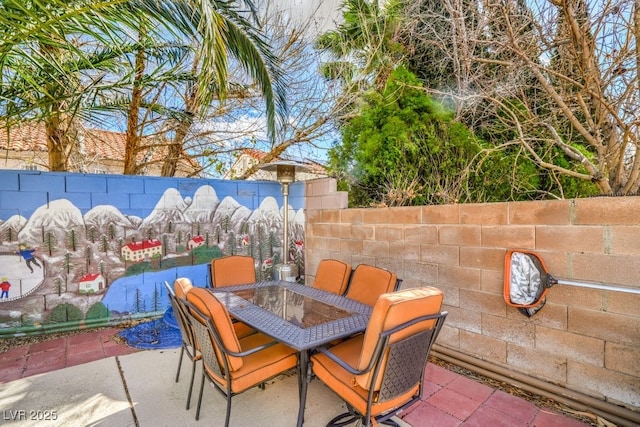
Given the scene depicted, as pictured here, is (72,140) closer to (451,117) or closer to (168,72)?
(168,72)

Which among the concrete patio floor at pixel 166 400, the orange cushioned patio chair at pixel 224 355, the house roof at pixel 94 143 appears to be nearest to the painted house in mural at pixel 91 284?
the concrete patio floor at pixel 166 400

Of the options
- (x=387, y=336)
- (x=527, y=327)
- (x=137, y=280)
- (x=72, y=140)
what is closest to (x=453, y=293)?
(x=527, y=327)

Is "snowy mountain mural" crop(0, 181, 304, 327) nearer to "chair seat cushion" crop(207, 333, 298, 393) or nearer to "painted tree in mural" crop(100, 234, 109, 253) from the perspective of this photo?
"painted tree in mural" crop(100, 234, 109, 253)

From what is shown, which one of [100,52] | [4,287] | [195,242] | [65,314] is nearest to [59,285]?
[65,314]

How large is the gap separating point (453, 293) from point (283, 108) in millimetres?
4221

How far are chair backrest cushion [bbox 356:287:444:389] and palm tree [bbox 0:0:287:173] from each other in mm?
3098

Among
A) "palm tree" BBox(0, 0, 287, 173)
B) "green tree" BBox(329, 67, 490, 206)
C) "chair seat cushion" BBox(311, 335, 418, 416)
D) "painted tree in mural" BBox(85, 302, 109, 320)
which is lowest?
"painted tree in mural" BBox(85, 302, 109, 320)

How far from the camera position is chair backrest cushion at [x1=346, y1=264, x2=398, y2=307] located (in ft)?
10.9

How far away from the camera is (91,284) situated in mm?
4559

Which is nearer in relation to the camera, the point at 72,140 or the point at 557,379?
the point at 557,379

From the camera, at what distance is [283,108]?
579cm

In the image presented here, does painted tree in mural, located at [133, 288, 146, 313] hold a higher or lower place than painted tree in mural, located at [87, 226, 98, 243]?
lower

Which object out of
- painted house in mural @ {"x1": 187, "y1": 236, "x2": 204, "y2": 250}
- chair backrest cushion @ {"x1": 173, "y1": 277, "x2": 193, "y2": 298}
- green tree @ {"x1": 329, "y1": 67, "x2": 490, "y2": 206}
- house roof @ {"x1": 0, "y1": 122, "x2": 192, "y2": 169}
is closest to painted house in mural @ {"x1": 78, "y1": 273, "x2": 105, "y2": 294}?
painted house in mural @ {"x1": 187, "y1": 236, "x2": 204, "y2": 250}

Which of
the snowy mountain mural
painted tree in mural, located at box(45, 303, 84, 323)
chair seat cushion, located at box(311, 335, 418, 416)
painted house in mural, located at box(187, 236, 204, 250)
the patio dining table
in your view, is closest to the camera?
chair seat cushion, located at box(311, 335, 418, 416)
